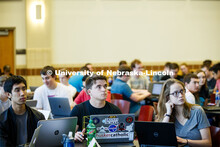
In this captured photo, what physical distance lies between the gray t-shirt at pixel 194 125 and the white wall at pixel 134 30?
26.0 feet

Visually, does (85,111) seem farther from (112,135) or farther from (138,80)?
(138,80)

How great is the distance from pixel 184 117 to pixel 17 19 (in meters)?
8.61

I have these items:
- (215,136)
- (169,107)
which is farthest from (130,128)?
(215,136)

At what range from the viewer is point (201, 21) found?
1133 centimetres

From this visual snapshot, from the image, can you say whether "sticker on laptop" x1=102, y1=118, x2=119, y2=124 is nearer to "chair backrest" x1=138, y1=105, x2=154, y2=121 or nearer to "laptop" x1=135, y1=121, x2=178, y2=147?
"laptop" x1=135, y1=121, x2=178, y2=147

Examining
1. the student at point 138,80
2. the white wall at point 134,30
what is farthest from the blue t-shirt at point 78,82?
the white wall at point 134,30

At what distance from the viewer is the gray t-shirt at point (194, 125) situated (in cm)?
310

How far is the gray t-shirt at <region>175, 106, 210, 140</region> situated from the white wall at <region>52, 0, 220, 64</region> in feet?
26.0

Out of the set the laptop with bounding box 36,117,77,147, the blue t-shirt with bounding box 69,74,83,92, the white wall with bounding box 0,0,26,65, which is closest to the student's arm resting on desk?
the laptop with bounding box 36,117,77,147

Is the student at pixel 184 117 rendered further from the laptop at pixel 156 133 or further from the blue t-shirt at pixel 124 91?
the blue t-shirt at pixel 124 91

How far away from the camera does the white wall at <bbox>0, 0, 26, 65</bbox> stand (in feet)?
34.6

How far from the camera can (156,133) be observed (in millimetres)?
2709

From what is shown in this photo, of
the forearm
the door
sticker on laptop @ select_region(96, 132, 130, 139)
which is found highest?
the door

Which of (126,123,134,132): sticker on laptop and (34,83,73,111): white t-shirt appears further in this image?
(34,83,73,111): white t-shirt
